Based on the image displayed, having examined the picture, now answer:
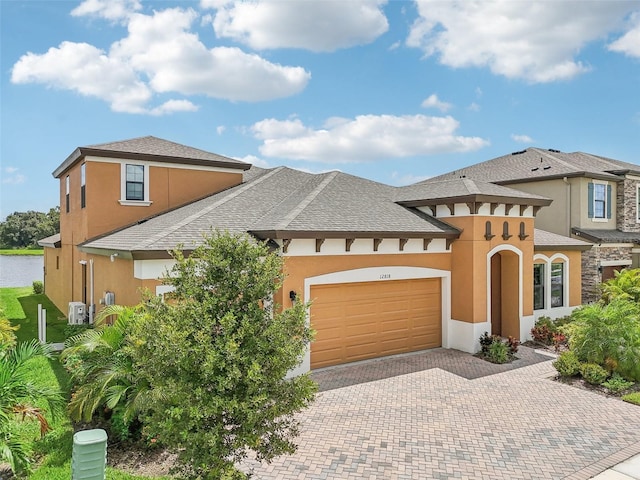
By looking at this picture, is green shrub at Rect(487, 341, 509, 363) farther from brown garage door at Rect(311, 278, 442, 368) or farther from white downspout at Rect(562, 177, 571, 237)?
white downspout at Rect(562, 177, 571, 237)

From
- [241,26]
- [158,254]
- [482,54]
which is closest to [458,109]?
[482,54]

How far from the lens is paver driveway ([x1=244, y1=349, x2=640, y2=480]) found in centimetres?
666

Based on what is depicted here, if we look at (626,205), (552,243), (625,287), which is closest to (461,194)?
(552,243)

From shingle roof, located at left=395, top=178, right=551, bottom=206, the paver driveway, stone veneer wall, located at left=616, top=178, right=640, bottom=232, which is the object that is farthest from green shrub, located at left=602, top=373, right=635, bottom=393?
stone veneer wall, located at left=616, top=178, right=640, bottom=232

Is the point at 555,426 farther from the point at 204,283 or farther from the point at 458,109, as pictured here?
the point at 458,109

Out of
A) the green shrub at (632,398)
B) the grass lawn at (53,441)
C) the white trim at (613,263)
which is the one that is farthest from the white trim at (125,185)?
the white trim at (613,263)

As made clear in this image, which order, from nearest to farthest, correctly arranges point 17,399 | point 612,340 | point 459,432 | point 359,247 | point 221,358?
point 221,358, point 17,399, point 459,432, point 612,340, point 359,247

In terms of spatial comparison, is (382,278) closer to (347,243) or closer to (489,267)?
(347,243)

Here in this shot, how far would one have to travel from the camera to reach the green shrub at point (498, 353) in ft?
41.0

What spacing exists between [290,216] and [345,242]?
5.81 feet

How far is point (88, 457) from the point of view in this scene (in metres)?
5.58

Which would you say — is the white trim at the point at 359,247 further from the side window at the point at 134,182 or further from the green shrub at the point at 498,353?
the side window at the point at 134,182

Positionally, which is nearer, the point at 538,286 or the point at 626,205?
the point at 538,286

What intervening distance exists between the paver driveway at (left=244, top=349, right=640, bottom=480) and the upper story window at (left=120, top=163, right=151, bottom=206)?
34.1 ft
